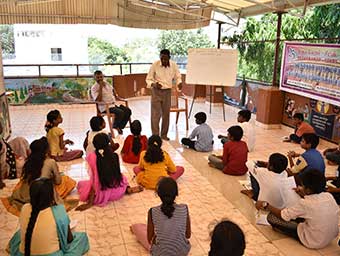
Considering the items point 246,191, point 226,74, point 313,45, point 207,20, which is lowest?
point 246,191

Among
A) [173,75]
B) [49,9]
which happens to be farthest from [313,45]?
[49,9]

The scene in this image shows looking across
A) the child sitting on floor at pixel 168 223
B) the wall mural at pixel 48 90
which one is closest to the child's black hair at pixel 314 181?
the child sitting on floor at pixel 168 223

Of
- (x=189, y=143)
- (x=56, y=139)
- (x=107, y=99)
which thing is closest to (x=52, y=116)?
(x=56, y=139)

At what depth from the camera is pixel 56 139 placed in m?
4.41

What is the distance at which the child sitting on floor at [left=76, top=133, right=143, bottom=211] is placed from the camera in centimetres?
317

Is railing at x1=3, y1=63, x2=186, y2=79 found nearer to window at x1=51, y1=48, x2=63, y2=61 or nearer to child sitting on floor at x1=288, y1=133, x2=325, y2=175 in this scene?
window at x1=51, y1=48, x2=63, y2=61

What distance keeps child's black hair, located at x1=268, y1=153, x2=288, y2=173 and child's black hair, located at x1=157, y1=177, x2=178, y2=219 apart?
4.05ft

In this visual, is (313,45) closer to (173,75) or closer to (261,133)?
(261,133)

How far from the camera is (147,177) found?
3.65m

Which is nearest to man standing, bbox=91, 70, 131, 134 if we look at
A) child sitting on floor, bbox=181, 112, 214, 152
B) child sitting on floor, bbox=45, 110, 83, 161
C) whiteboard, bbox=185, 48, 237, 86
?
child sitting on floor, bbox=45, 110, 83, 161

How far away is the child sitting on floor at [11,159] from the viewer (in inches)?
147

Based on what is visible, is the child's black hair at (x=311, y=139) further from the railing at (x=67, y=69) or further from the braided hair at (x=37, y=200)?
the railing at (x=67, y=69)

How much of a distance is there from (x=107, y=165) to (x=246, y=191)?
151cm

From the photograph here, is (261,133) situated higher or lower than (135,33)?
lower
